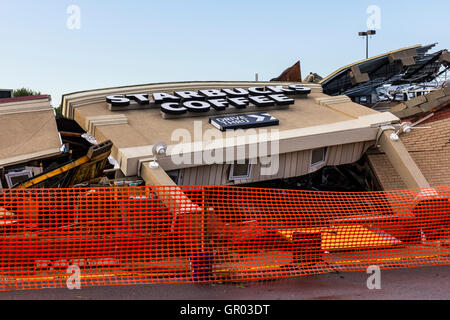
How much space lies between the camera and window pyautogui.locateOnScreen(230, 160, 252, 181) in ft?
58.6

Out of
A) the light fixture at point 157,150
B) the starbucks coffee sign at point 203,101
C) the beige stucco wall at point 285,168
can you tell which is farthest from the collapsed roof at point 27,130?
the beige stucco wall at point 285,168

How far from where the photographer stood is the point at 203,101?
2136 centimetres

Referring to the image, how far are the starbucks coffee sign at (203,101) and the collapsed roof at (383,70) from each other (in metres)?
7.93

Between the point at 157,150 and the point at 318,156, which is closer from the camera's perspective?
the point at 157,150

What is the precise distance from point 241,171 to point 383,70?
17.6 meters

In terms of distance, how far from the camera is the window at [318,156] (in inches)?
764

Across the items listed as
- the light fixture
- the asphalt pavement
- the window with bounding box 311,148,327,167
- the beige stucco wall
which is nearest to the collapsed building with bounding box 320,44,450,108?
the beige stucco wall

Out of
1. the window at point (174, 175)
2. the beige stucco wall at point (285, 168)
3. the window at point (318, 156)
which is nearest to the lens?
the window at point (174, 175)

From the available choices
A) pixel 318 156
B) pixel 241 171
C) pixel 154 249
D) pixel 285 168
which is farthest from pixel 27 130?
pixel 318 156

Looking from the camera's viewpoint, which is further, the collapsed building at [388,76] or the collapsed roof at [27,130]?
the collapsed building at [388,76]

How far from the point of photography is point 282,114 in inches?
826

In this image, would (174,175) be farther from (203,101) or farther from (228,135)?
(203,101)

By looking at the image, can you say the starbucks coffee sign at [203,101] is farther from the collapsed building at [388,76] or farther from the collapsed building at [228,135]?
the collapsed building at [388,76]
